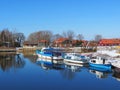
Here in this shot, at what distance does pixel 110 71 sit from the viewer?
36.6 m

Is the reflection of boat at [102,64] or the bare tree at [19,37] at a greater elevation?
the bare tree at [19,37]

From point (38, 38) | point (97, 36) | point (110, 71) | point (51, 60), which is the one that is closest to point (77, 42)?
point (97, 36)

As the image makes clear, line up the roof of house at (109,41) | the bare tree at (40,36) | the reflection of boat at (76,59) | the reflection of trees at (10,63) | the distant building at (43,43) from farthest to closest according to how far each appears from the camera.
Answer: the bare tree at (40,36) < the roof of house at (109,41) < the distant building at (43,43) < the reflection of boat at (76,59) < the reflection of trees at (10,63)

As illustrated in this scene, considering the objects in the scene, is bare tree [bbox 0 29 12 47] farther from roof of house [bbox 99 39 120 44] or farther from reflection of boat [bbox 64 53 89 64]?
reflection of boat [bbox 64 53 89 64]

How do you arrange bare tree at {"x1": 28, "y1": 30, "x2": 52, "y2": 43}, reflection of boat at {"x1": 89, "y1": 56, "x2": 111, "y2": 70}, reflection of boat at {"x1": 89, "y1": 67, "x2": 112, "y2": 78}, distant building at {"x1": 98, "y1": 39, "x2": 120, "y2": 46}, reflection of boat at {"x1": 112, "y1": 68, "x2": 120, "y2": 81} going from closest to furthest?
reflection of boat at {"x1": 112, "y1": 68, "x2": 120, "y2": 81}, reflection of boat at {"x1": 89, "y1": 67, "x2": 112, "y2": 78}, reflection of boat at {"x1": 89, "y1": 56, "x2": 111, "y2": 70}, distant building at {"x1": 98, "y1": 39, "x2": 120, "y2": 46}, bare tree at {"x1": 28, "y1": 30, "x2": 52, "y2": 43}

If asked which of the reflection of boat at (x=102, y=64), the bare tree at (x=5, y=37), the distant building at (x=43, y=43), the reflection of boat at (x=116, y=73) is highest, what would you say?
the bare tree at (x=5, y=37)

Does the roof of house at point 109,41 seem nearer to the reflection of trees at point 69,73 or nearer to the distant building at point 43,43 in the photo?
the distant building at point 43,43

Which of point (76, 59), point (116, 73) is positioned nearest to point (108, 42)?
point (76, 59)

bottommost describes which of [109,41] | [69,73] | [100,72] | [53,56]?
[69,73]

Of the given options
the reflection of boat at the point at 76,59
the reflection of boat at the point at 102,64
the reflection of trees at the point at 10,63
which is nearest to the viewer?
the reflection of boat at the point at 102,64

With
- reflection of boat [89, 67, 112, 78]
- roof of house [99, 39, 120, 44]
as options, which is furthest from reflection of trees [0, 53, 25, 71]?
roof of house [99, 39, 120, 44]

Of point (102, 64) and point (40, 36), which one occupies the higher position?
point (40, 36)

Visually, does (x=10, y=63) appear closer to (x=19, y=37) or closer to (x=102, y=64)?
(x=102, y=64)

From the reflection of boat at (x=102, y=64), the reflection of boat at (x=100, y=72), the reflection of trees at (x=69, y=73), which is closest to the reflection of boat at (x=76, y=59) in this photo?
the reflection of boat at (x=102, y=64)
